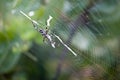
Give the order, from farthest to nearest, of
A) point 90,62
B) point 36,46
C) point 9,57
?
1. point 36,46
2. point 9,57
3. point 90,62

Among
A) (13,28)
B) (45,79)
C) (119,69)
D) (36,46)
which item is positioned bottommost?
(45,79)

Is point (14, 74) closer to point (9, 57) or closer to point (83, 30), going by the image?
point (9, 57)

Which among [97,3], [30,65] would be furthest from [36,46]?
[97,3]

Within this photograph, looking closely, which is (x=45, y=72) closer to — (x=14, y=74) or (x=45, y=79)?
(x=45, y=79)

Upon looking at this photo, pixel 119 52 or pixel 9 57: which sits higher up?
pixel 119 52

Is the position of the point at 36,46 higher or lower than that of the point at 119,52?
lower

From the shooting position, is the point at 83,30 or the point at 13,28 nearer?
the point at 83,30

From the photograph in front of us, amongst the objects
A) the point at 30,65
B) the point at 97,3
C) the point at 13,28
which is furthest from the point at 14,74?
the point at 97,3

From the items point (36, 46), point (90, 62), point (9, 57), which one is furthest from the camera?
point (36, 46)

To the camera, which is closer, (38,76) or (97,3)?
(97,3)
